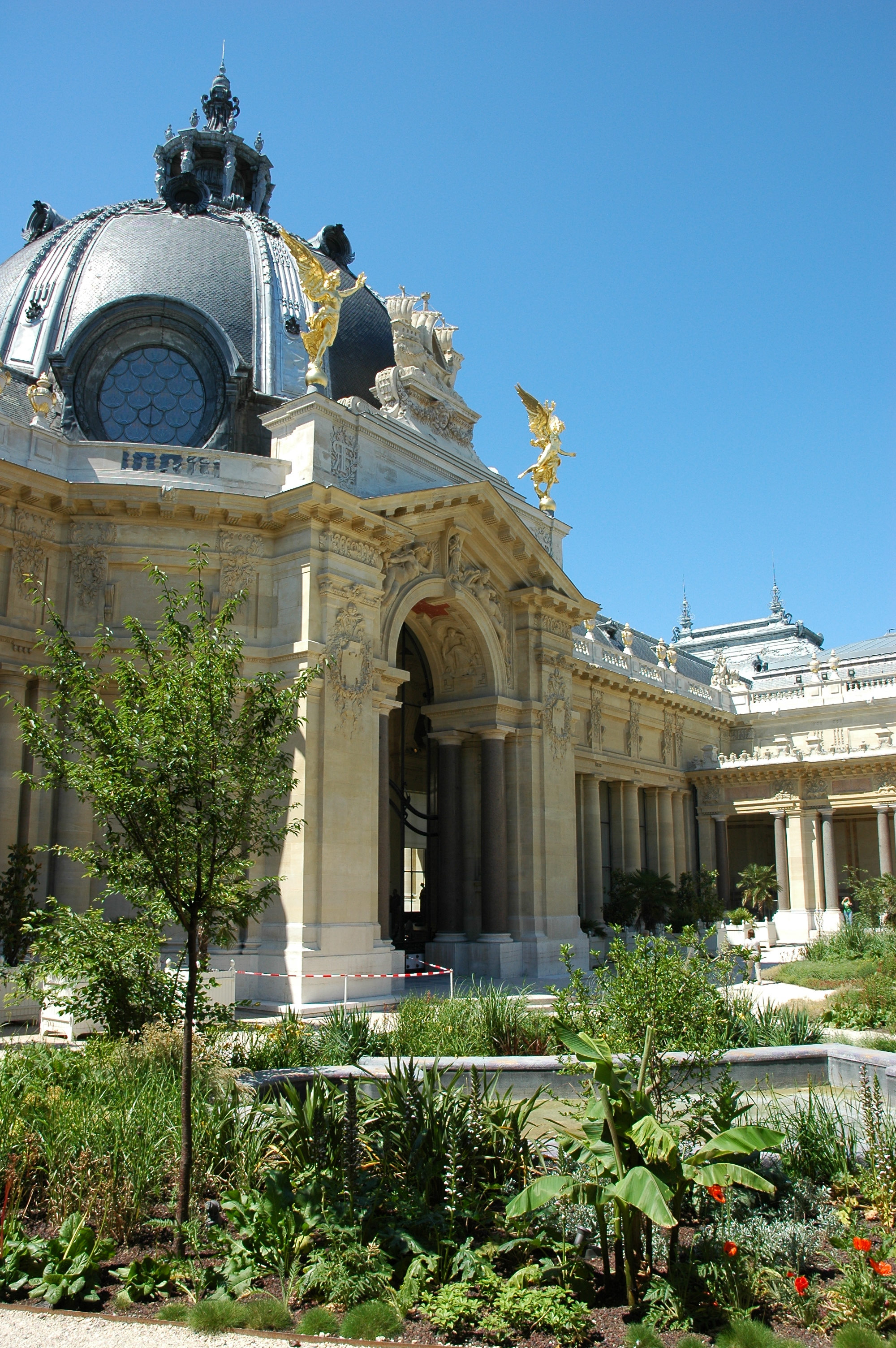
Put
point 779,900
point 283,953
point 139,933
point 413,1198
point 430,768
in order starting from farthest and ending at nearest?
1. point 779,900
2. point 430,768
3. point 283,953
4. point 139,933
5. point 413,1198

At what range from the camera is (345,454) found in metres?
23.6

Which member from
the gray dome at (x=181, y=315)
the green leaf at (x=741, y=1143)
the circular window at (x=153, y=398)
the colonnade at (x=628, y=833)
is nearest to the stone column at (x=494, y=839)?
the colonnade at (x=628, y=833)

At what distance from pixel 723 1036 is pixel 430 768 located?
832 inches

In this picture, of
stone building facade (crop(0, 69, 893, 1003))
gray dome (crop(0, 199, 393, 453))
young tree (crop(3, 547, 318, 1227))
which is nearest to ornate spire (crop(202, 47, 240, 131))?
stone building facade (crop(0, 69, 893, 1003))

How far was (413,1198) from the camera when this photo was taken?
7480 millimetres

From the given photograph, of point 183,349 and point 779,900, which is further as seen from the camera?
point 779,900

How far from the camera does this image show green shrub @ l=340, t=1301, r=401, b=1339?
6188mm

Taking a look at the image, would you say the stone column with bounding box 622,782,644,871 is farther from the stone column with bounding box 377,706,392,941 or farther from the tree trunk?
the tree trunk

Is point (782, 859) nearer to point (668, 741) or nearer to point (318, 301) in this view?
point (668, 741)

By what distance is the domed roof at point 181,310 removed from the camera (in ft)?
85.7

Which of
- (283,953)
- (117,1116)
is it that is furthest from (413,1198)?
(283,953)

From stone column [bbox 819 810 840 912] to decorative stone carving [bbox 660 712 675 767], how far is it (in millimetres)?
6818

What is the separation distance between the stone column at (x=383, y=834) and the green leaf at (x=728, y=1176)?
16.3 meters

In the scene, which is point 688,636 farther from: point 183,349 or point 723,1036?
point 723,1036
